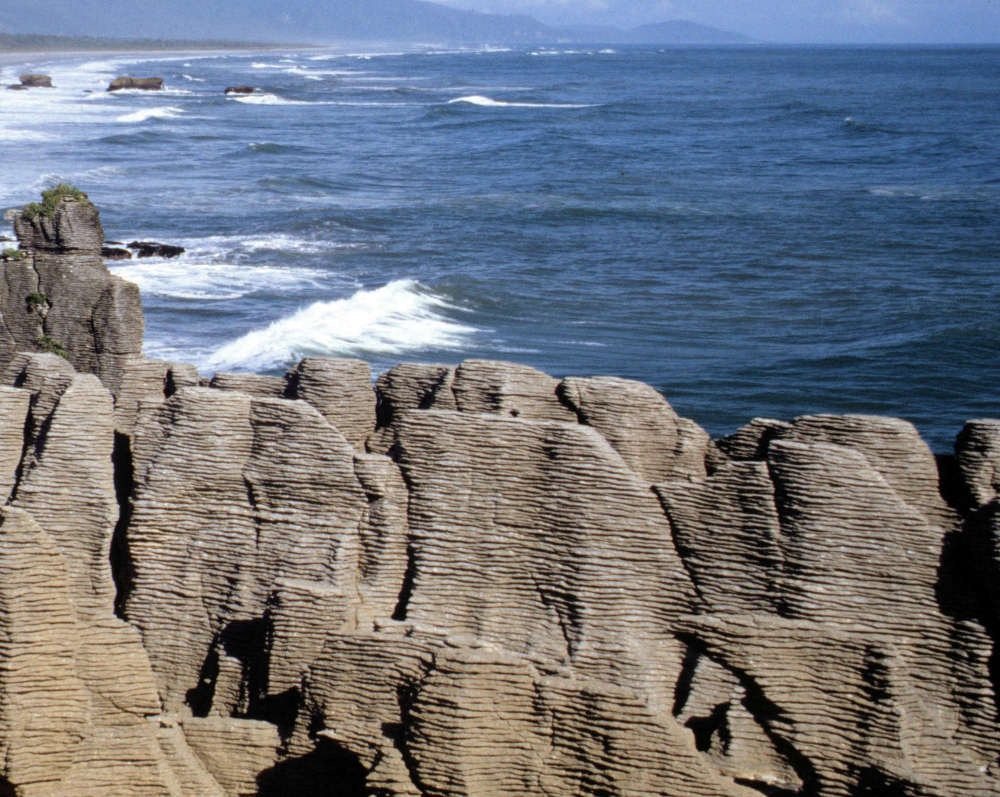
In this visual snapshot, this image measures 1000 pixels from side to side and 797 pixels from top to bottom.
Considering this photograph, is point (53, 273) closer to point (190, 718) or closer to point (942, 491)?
point (190, 718)

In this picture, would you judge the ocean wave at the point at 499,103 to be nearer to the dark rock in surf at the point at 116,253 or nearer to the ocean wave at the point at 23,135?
the ocean wave at the point at 23,135

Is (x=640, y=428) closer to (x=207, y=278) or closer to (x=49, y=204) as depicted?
(x=49, y=204)

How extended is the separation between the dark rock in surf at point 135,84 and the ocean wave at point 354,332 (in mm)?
84388

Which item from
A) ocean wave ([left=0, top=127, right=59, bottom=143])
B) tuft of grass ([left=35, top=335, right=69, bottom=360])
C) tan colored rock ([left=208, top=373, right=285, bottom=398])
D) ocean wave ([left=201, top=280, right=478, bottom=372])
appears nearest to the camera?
tan colored rock ([left=208, top=373, right=285, bottom=398])

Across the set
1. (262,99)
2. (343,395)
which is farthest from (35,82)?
(343,395)

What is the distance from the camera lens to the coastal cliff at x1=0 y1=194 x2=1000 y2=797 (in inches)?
259

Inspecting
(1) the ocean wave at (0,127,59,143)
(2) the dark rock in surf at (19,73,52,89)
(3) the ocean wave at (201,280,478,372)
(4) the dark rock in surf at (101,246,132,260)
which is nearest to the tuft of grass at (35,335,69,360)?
(3) the ocean wave at (201,280,478,372)

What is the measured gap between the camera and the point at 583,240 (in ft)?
141

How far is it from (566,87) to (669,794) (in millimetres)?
133370

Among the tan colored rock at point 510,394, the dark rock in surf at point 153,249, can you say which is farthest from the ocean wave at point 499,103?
the tan colored rock at point 510,394

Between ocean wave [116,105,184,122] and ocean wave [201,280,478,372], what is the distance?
52.3 metres

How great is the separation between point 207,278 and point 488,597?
28.7 meters

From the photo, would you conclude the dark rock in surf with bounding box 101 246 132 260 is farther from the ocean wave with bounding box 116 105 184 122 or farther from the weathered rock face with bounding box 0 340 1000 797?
the ocean wave with bounding box 116 105 184 122

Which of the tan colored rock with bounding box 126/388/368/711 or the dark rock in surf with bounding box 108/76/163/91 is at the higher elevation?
the dark rock in surf with bounding box 108/76/163/91
